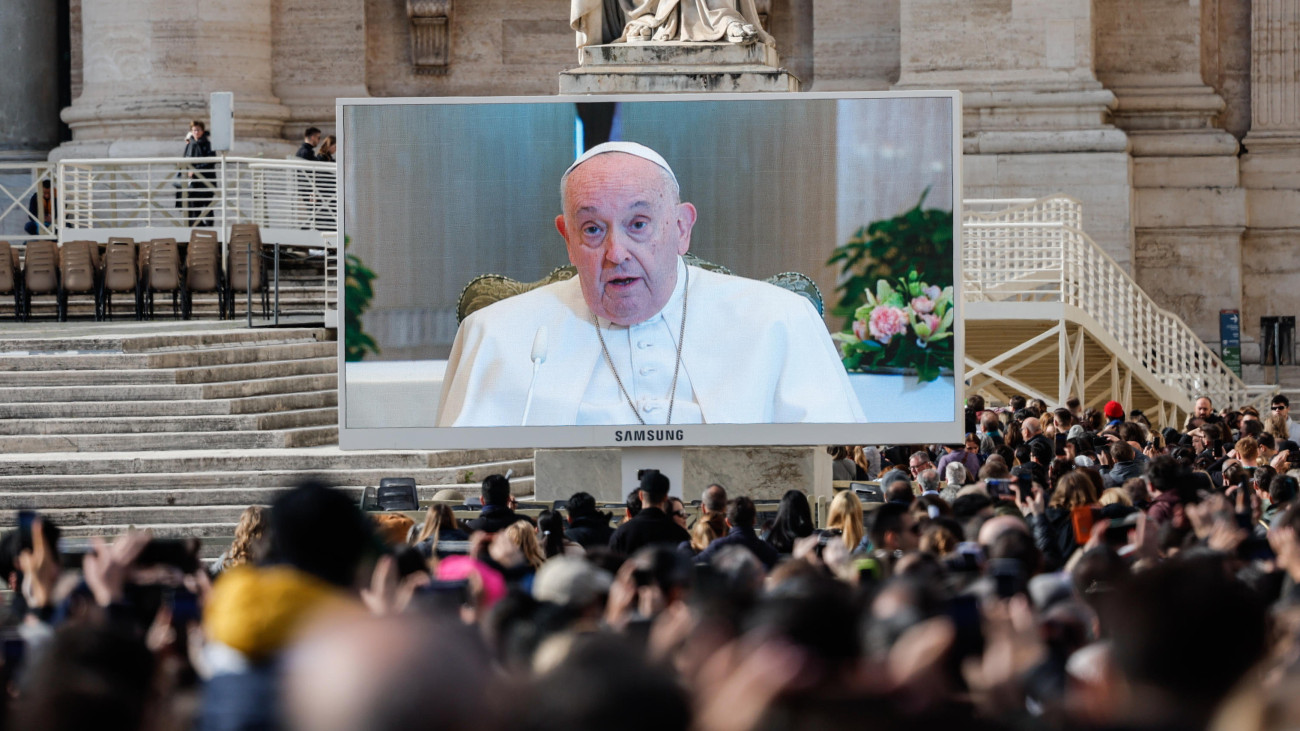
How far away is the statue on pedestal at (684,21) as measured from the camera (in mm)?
14211

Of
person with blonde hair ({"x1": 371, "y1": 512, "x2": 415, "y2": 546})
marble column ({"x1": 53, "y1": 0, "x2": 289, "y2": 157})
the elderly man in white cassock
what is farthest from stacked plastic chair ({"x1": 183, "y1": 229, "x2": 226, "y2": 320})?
person with blonde hair ({"x1": 371, "y1": 512, "x2": 415, "y2": 546})

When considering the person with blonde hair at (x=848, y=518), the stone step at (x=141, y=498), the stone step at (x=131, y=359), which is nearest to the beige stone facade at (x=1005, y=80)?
the stone step at (x=131, y=359)

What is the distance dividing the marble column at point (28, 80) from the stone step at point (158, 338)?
26.9 feet

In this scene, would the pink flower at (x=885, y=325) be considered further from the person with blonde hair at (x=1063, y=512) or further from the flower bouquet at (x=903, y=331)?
the person with blonde hair at (x=1063, y=512)

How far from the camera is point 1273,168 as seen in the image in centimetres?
2341

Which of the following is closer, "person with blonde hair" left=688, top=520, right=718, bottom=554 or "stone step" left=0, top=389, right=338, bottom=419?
"person with blonde hair" left=688, top=520, right=718, bottom=554

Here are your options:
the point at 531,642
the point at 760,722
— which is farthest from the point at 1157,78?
the point at 760,722

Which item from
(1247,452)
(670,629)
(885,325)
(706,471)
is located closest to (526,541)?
(670,629)

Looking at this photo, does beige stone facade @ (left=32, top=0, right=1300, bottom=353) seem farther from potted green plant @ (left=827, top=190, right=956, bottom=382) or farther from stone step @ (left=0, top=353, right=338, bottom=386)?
potted green plant @ (left=827, top=190, right=956, bottom=382)

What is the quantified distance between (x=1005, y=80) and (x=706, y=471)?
10.7m

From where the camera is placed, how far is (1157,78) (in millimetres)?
23562

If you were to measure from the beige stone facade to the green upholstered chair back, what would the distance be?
10.2 m

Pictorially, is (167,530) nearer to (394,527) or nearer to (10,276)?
(394,527)

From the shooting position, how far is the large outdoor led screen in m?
12.4
